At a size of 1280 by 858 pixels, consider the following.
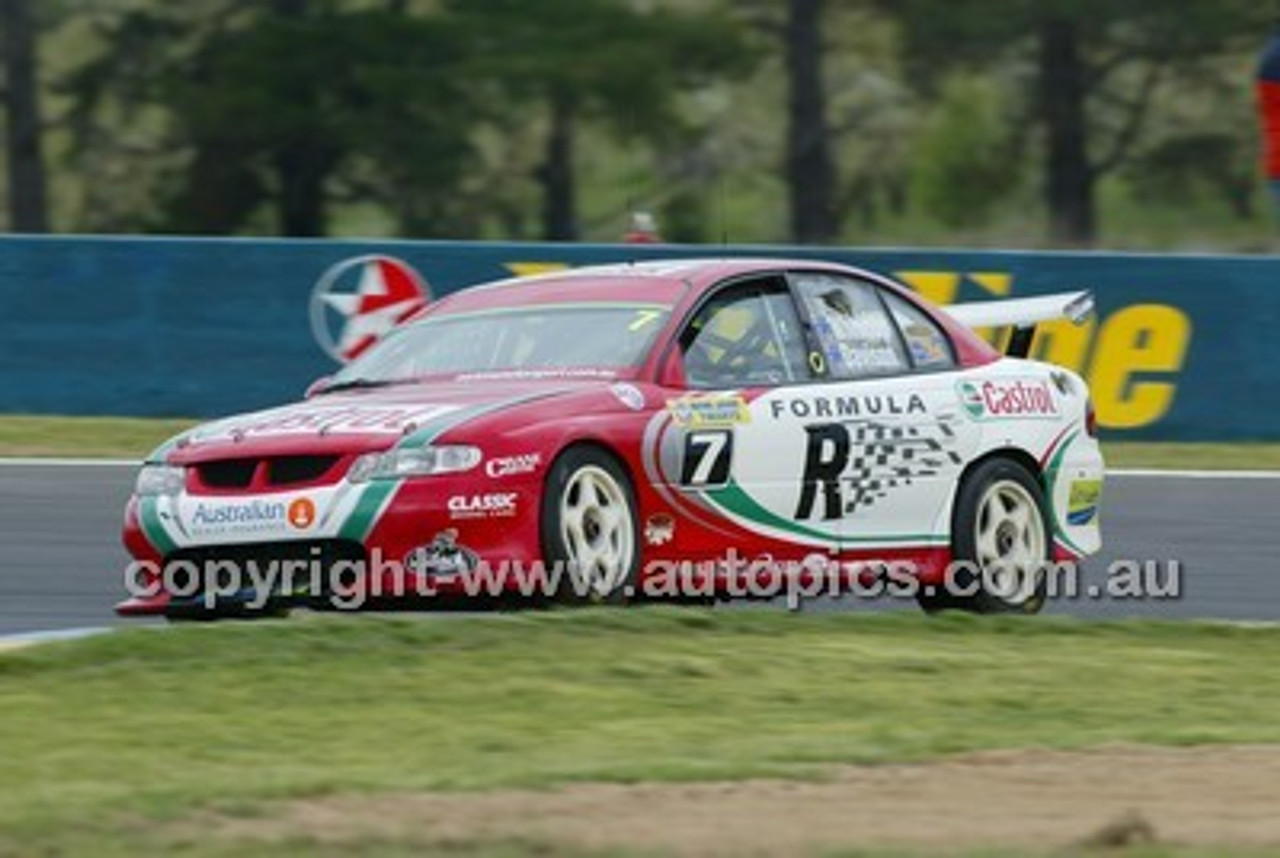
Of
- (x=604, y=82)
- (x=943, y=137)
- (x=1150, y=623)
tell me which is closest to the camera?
(x=1150, y=623)

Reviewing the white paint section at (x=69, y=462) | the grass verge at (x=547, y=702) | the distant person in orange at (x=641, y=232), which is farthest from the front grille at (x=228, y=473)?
the distant person in orange at (x=641, y=232)

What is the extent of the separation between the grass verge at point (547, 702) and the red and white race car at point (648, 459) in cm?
50

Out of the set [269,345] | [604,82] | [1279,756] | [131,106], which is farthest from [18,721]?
[131,106]

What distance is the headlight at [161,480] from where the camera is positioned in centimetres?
1038

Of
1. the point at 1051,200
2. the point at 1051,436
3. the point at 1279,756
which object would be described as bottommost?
the point at 1279,756

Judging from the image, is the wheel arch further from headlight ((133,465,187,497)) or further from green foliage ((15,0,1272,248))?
green foliage ((15,0,1272,248))

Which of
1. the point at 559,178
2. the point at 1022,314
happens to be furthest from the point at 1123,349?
the point at 559,178

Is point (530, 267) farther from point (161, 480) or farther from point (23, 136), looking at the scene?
point (23, 136)

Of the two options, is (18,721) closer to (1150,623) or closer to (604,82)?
(1150,623)

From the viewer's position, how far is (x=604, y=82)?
29.7m

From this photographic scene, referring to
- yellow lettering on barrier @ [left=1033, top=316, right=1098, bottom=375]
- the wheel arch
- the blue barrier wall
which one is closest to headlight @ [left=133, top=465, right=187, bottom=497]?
the wheel arch

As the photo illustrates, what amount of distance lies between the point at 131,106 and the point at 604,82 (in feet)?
17.5

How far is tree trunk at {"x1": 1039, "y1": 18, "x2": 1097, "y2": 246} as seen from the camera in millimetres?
31188

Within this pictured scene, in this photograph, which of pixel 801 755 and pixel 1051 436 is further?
pixel 1051 436
